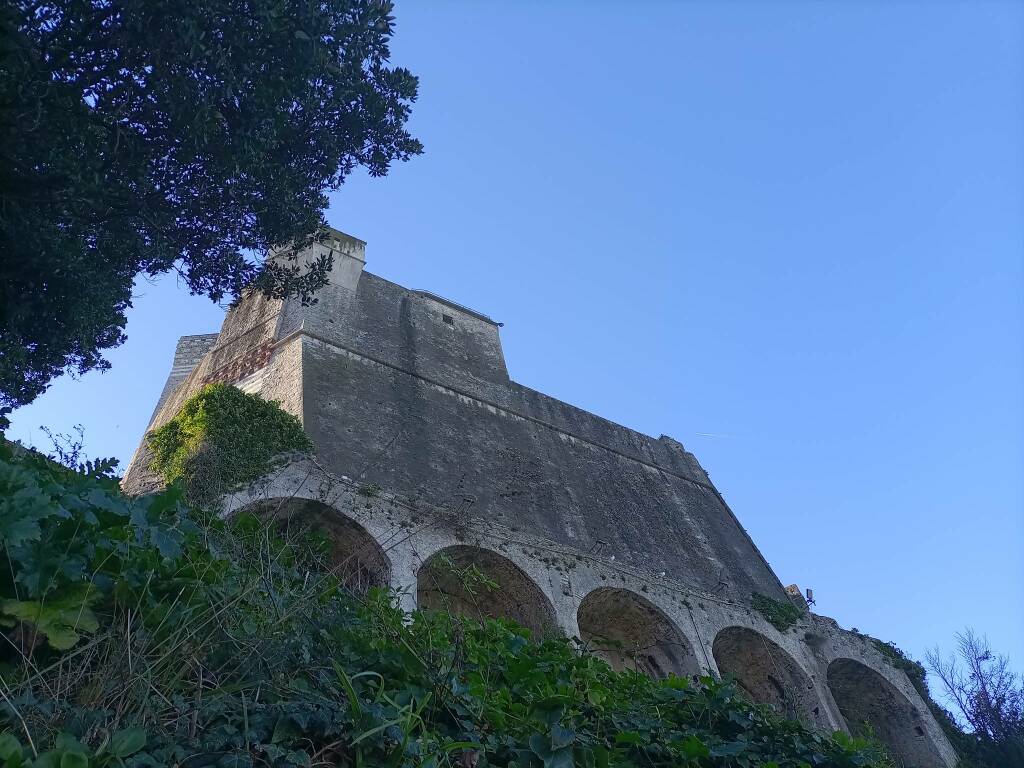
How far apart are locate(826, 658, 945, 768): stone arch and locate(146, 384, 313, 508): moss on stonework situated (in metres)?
11.4

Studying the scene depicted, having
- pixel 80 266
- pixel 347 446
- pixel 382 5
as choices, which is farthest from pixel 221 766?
pixel 347 446

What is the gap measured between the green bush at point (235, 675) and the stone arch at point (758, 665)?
35.0 feet

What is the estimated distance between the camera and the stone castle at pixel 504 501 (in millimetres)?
12844

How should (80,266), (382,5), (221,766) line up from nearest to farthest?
1. (221,766)
2. (80,266)
3. (382,5)

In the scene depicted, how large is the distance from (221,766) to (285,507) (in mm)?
8553

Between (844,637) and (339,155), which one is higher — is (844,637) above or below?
below

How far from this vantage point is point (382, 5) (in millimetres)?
8445

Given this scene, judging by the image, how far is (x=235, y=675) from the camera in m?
3.70

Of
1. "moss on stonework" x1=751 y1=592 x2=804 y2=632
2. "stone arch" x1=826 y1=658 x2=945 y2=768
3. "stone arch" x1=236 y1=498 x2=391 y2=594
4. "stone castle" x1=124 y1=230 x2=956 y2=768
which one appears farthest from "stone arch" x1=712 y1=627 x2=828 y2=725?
"stone arch" x1=236 y1=498 x2=391 y2=594

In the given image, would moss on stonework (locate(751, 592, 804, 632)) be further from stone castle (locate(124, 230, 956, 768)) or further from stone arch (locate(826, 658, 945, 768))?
stone arch (locate(826, 658, 945, 768))

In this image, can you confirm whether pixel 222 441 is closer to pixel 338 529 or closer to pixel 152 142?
pixel 338 529

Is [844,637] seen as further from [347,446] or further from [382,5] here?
[382,5]

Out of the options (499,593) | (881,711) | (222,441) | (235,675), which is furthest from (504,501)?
(235,675)

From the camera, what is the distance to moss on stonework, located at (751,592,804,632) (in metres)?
16.1
